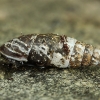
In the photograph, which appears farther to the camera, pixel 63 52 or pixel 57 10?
pixel 57 10

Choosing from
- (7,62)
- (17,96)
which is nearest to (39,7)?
(7,62)

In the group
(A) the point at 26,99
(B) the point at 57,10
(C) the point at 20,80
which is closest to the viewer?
(A) the point at 26,99

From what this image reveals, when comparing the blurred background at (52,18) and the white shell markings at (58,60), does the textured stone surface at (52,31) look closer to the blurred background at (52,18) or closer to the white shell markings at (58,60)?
the blurred background at (52,18)

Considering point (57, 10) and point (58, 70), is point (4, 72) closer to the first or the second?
point (58, 70)

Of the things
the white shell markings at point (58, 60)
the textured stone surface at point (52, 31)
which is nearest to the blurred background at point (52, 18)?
the textured stone surface at point (52, 31)

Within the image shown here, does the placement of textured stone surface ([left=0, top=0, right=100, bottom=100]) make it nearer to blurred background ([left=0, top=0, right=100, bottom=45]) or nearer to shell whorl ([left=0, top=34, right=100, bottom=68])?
blurred background ([left=0, top=0, right=100, bottom=45])
